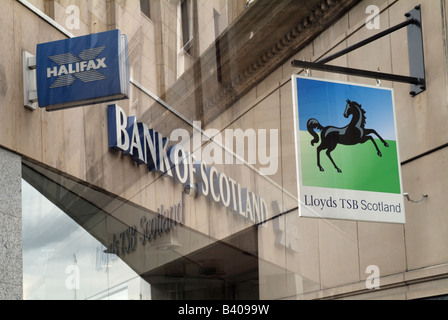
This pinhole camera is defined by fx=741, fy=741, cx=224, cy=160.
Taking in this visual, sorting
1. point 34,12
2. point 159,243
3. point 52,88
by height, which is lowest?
point 159,243

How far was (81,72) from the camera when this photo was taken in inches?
255

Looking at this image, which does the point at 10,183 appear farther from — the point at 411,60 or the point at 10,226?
the point at 411,60

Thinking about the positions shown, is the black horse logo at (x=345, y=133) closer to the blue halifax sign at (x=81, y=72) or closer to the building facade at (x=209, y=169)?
the building facade at (x=209, y=169)

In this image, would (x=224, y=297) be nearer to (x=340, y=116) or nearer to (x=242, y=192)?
(x=242, y=192)

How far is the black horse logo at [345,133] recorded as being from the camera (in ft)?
21.8

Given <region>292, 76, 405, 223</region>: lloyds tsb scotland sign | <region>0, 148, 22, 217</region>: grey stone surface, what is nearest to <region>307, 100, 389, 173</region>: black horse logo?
<region>292, 76, 405, 223</region>: lloyds tsb scotland sign

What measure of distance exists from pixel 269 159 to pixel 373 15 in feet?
6.22

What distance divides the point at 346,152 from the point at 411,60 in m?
1.21

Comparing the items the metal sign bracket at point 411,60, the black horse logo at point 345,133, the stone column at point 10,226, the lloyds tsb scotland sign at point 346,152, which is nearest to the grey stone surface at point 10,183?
the stone column at point 10,226

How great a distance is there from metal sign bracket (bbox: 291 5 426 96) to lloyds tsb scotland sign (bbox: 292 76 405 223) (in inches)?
6.3

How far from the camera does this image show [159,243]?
24.2 ft
